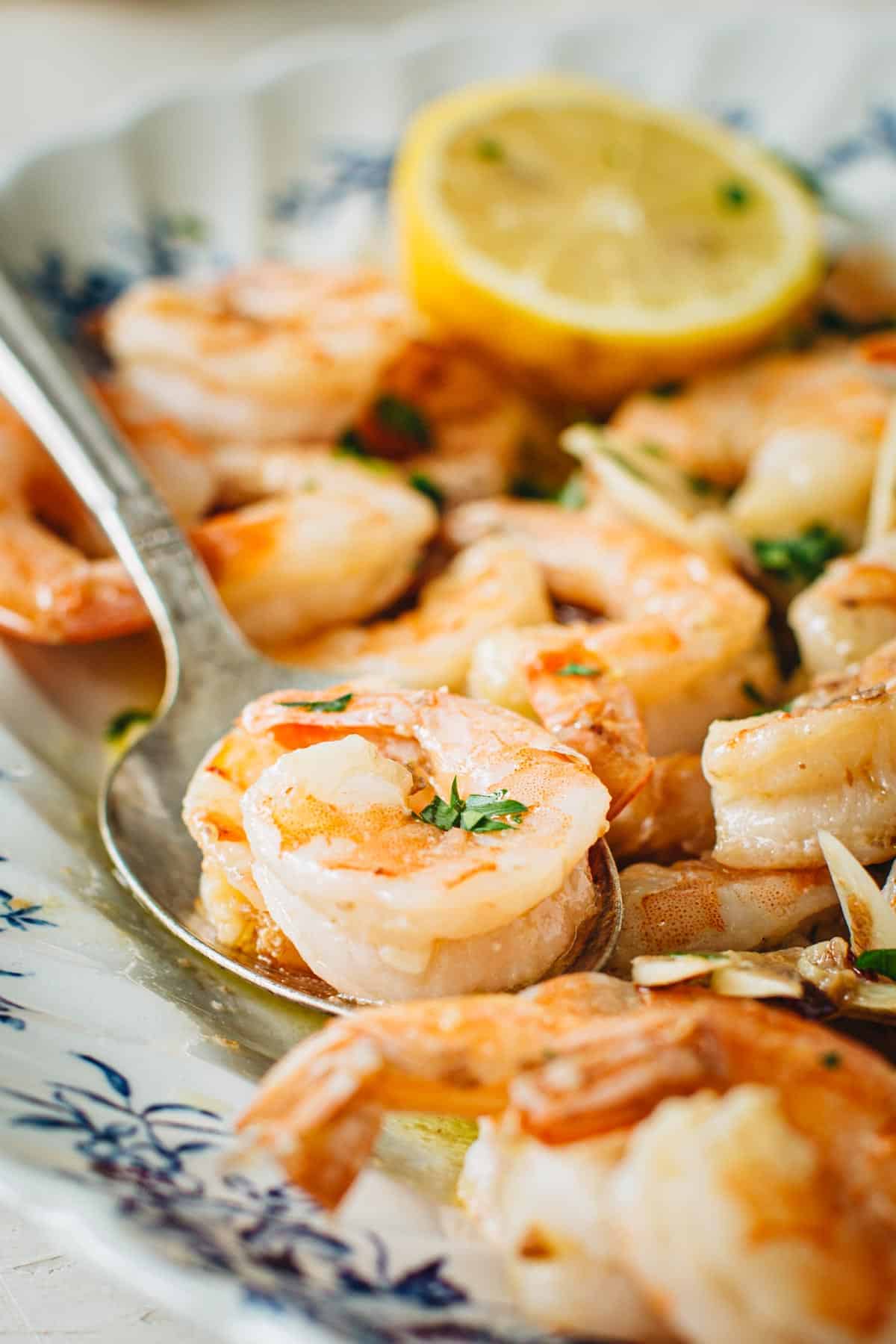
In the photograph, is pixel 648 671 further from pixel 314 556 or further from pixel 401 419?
pixel 401 419

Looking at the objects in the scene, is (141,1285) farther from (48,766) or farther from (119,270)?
(119,270)

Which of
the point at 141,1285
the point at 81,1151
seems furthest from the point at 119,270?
the point at 141,1285

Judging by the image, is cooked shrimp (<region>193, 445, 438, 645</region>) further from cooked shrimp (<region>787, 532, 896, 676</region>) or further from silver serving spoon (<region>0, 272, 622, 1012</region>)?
cooked shrimp (<region>787, 532, 896, 676</region>)

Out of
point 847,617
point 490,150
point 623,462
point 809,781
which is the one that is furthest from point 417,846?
point 490,150

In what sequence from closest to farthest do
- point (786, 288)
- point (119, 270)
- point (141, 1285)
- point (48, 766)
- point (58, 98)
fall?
point (141, 1285) → point (48, 766) → point (786, 288) → point (119, 270) → point (58, 98)

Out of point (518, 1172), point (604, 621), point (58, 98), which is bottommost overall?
point (604, 621)

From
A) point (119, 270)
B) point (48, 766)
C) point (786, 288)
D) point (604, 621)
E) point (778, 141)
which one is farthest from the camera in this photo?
point (778, 141)
